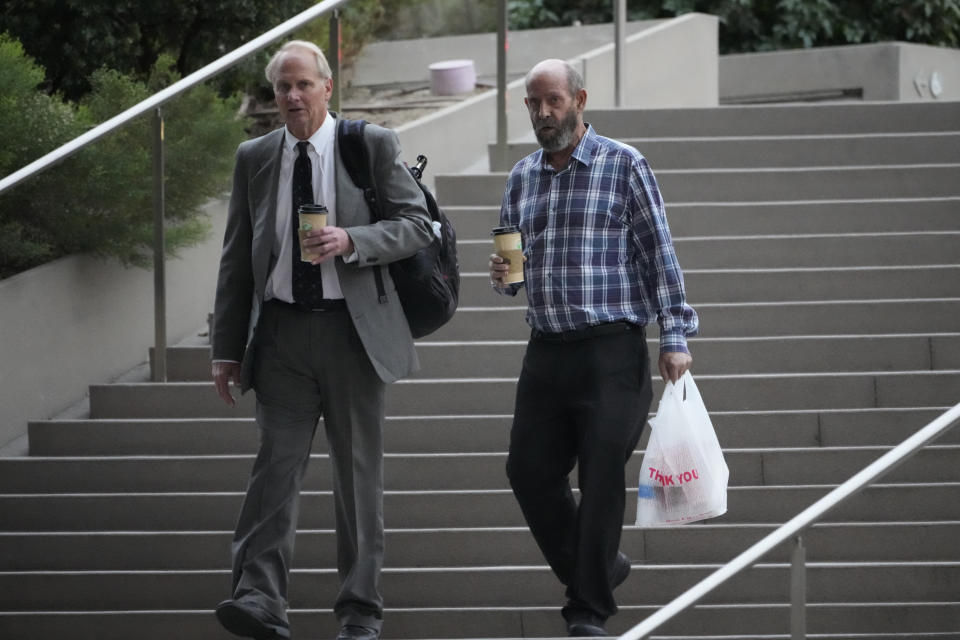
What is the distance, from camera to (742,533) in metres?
5.43

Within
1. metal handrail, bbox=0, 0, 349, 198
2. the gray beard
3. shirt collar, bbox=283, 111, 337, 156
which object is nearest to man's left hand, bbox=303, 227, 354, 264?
shirt collar, bbox=283, 111, 337, 156

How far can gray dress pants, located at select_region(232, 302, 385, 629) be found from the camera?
4617 mm

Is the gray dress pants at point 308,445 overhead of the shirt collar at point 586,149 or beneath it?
beneath

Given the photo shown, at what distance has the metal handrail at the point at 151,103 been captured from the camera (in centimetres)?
599

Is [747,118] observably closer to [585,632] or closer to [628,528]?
[628,528]

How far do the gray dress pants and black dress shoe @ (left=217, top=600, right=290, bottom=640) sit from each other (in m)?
0.11

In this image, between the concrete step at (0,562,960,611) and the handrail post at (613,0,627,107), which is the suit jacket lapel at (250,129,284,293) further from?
the handrail post at (613,0,627,107)

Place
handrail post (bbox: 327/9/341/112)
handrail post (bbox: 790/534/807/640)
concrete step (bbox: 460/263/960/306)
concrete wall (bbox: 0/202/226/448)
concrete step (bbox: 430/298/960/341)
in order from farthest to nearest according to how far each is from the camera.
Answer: handrail post (bbox: 327/9/341/112)
concrete step (bbox: 460/263/960/306)
concrete step (bbox: 430/298/960/341)
concrete wall (bbox: 0/202/226/448)
handrail post (bbox: 790/534/807/640)

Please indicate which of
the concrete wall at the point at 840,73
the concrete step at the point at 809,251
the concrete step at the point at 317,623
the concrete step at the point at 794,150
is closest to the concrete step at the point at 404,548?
the concrete step at the point at 317,623

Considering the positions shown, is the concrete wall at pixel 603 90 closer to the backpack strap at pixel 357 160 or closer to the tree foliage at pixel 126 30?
the tree foliage at pixel 126 30

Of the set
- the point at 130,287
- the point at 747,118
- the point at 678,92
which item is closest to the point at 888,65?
the point at 678,92

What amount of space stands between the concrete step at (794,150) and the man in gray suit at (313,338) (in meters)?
3.10

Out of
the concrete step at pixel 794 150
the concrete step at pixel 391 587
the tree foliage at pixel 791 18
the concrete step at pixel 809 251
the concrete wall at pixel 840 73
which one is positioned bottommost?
the concrete step at pixel 391 587

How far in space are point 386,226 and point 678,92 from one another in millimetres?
6340
